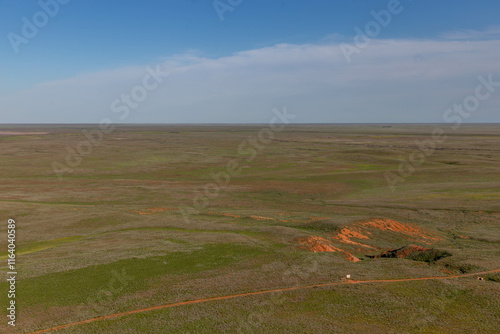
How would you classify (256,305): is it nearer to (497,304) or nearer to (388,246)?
(497,304)

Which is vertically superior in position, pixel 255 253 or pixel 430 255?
pixel 255 253

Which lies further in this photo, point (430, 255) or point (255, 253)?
point (255, 253)

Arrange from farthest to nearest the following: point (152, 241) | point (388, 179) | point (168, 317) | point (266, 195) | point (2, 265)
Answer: point (388, 179) < point (266, 195) < point (152, 241) < point (2, 265) < point (168, 317)

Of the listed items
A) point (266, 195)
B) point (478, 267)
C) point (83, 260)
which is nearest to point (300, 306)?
point (478, 267)

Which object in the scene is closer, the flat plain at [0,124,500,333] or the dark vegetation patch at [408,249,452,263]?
the flat plain at [0,124,500,333]

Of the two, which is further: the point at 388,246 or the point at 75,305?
the point at 388,246

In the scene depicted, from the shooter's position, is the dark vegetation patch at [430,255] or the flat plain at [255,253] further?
the dark vegetation patch at [430,255]

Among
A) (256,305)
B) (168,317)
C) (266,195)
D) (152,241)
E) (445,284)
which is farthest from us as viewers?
(266,195)
